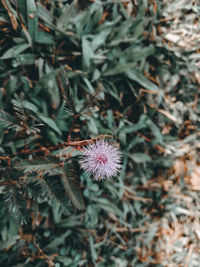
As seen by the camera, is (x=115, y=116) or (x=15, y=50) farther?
(x=115, y=116)

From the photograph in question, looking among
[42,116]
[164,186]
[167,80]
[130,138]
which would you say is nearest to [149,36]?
[167,80]

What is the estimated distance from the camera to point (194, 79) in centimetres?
106

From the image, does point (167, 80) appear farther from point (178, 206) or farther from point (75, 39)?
point (178, 206)

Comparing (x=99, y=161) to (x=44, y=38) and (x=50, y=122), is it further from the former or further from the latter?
(x=44, y=38)

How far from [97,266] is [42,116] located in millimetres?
630

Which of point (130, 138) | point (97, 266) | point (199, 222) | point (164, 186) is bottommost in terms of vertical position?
point (97, 266)

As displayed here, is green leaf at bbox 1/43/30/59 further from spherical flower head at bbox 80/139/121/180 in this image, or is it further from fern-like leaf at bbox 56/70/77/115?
spherical flower head at bbox 80/139/121/180

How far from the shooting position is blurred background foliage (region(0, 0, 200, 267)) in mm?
845

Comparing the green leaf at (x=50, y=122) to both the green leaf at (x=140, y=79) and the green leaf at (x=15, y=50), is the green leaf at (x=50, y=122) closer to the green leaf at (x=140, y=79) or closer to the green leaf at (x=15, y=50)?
the green leaf at (x=15, y=50)

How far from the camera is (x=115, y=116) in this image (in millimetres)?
993

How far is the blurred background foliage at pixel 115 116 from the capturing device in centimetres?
85

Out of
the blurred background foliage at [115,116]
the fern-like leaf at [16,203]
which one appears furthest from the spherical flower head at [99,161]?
the blurred background foliage at [115,116]

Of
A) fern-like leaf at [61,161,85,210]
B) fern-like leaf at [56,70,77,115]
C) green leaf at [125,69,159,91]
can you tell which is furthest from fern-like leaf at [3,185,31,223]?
green leaf at [125,69,159,91]

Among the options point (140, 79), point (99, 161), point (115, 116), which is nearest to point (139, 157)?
point (115, 116)
